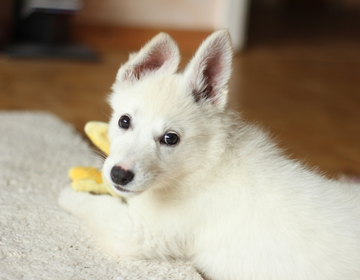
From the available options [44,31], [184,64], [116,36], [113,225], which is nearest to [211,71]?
[113,225]

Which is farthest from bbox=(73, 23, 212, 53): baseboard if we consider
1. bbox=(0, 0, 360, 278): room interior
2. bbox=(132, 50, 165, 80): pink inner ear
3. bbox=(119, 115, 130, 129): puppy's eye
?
bbox=(119, 115, 130, 129): puppy's eye

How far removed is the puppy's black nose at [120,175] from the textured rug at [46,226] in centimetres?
29

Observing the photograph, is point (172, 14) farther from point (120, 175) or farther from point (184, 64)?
point (120, 175)

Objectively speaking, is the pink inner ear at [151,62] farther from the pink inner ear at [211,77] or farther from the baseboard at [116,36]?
the baseboard at [116,36]

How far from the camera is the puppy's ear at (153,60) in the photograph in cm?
168

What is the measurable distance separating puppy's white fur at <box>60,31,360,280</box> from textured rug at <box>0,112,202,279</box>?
0.21ft

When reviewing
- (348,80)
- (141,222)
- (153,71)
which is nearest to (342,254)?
(141,222)

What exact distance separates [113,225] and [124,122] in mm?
340

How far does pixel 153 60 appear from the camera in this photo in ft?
5.75

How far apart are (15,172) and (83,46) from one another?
3.36 meters

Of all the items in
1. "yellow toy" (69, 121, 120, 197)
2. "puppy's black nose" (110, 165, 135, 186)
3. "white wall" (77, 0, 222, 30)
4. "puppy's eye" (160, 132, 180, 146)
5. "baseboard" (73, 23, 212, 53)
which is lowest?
"baseboard" (73, 23, 212, 53)

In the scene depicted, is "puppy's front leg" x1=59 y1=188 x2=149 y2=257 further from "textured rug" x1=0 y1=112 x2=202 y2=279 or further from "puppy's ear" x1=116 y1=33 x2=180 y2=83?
"puppy's ear" x1=116 y1=33 x2=180 y2=83

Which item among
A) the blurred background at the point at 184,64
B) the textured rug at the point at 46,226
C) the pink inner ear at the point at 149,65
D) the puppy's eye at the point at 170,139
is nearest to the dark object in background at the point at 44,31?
the blurred background at the point at 184,64

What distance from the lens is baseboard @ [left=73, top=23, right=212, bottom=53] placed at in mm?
5711
